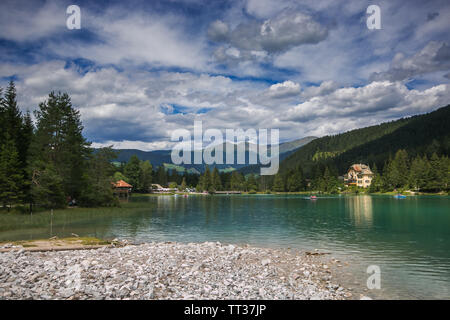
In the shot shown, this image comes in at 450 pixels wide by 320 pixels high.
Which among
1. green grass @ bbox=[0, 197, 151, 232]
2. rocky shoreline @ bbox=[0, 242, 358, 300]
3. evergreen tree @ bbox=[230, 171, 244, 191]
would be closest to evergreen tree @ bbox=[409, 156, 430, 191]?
evergreen tree @ bbox=[230, 171, 244, 191]

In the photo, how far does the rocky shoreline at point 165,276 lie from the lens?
440 inches

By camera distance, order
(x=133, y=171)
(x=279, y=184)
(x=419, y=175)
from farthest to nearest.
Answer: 1. (x=279, y=184)
2. (x=133, y=171)
3. (x=419, y=175)

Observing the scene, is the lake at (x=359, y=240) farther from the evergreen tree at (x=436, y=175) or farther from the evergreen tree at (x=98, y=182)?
the evergreen tree at (x=436, y=175)

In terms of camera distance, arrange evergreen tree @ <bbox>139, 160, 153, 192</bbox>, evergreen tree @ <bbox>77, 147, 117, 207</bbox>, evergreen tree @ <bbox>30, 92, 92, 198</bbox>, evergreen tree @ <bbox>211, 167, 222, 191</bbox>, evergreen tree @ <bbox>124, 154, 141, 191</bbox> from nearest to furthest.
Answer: evergreen tree @ <bbox>30, 92, 92, 198</bbox>
evergreen tree @ <bbox>77, 147, 117, 207</bbox>
evergreen tree @ <bbox>124, 154, 141, 191</bbox>
evergreen tree @ <bbox>139, 160, 153, 192</bbox>
evergreen tree @ <bbox>211, 167, 222, 191</bbox>

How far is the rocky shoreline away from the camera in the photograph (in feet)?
36.6

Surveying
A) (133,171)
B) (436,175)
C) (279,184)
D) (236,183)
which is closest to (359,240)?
(436,175)

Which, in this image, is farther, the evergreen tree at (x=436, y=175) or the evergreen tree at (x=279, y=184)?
the evergreen tree at (x=279, y=184)

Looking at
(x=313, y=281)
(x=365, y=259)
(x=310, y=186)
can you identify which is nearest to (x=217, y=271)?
(x=313, y=281)

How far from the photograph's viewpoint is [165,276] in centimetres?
1360

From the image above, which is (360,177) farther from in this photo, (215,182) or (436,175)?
(215,182)

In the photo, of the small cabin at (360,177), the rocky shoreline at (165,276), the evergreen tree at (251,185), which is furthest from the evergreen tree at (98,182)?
the small cabin at (360,177)

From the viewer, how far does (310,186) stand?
164 meters

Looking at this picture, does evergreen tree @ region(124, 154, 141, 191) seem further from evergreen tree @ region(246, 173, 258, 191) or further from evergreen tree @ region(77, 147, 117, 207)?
evergreen tree @ region(77, 147, 117, 207)

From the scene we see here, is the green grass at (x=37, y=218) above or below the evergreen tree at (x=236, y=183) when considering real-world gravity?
below
